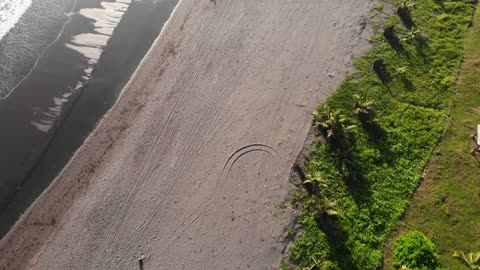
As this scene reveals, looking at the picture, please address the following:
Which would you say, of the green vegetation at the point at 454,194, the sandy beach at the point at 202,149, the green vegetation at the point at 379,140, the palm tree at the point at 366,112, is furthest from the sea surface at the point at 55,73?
the green vegetation at the point at 454,194

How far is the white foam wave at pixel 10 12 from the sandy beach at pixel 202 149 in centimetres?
950

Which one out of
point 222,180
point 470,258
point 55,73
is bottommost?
point 222,180

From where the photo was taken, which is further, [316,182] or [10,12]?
[10,12]

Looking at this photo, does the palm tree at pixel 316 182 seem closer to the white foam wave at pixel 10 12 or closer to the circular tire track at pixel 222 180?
the circular tire track at pixel 222 180

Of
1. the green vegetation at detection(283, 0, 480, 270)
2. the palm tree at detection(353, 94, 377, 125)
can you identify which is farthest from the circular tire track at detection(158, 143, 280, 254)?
the palm tree at detection(353, 94, 377, 125)

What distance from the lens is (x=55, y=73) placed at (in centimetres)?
2356

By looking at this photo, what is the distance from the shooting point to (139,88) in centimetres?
2312

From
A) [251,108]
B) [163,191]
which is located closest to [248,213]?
[163,191]

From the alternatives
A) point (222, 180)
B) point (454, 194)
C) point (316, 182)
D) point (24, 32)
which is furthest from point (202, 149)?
point (24, 32)

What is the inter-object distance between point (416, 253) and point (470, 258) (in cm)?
217

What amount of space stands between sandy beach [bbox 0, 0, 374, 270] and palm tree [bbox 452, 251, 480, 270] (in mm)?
6933

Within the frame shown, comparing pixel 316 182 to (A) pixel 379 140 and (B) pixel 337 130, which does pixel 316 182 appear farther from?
(A) pixel 379 140

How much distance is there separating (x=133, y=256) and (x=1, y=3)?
2106 cm

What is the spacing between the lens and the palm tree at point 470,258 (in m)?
15.7
